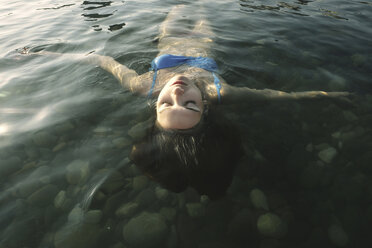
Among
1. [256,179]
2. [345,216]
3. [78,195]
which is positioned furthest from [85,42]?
[345,216]

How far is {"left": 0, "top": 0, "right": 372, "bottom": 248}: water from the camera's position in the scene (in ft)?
6.98

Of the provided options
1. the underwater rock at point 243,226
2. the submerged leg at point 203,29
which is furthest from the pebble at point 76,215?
the submerged leg at point 203,29

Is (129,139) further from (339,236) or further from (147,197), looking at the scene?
(339,236)

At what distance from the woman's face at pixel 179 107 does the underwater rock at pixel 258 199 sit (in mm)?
1034

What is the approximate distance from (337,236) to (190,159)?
159 cm

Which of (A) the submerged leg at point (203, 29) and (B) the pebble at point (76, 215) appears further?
(A) the submerged leg at point (203, 29)

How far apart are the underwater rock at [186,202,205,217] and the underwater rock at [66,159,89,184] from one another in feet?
4.16

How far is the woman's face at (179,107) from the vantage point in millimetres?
2662

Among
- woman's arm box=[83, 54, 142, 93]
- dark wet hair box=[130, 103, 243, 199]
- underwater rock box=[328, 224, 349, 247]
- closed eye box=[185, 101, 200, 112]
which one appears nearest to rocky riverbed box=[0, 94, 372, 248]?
underwater rock box=[328, 224, 349, 247]

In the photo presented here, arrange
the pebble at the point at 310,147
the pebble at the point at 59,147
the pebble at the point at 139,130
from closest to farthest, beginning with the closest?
1. the pebble at the point at 310,147
2. the pebble at the point at 59,147
3. the pebble at the point at 139,130

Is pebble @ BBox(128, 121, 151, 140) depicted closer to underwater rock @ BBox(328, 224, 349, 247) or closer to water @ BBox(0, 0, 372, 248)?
water @ BBox(0, 0, 372, 248)

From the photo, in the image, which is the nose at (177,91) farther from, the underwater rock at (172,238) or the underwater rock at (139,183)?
the underwater rock at (172,238)

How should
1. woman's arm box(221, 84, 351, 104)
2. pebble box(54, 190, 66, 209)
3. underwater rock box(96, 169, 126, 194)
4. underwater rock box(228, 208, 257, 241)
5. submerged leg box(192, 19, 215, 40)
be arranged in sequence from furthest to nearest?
1. submerged leg box(192, 19, 215, 40)
2. woman's arm box(221, 84, 351, 104)
3. underwater rock box(96, 169, 126, 194)
4. pebble box(54, 190, 66, 209)
5. underwater rock box(228, 208, 257, 241)

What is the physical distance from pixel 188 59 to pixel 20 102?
3241 millimetres
